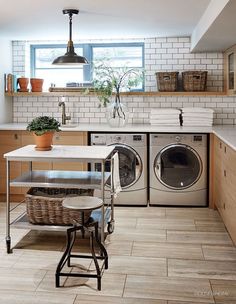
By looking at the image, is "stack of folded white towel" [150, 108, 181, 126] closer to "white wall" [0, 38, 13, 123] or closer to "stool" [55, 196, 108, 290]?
"white wall" [0, 38, 13, 123]

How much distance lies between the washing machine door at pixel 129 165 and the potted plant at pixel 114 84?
0.37 m

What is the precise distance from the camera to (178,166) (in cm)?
495

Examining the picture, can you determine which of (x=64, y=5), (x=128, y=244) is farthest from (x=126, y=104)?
(x=128, y=244)

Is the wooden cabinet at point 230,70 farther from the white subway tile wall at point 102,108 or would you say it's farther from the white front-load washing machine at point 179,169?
the white front-load washing machine at point 179,169

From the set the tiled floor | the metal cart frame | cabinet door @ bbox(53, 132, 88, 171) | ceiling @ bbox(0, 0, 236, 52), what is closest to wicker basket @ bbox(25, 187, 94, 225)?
the metal cart frame

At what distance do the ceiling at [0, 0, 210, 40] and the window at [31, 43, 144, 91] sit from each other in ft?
0.98

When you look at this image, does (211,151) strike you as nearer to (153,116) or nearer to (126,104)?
(153,116)

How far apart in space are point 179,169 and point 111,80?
149cm

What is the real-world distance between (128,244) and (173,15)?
2.32 m

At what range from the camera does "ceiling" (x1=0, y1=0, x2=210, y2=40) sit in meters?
3.82

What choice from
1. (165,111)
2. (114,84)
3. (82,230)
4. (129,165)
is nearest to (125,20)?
(114,84)

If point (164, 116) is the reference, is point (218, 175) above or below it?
below

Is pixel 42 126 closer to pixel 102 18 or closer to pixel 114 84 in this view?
pixel 102 18

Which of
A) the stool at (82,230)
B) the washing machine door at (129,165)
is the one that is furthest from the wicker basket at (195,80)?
the stool at (82,230)
